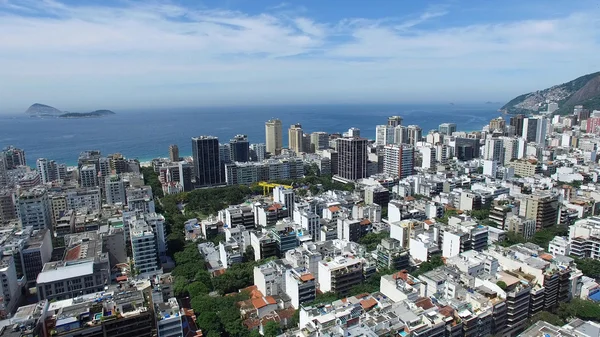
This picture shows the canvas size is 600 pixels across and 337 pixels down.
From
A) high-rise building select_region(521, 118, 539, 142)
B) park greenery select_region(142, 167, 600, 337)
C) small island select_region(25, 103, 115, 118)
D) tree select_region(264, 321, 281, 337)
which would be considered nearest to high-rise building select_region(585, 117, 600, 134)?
high-rise building select_region(521, 118, 539, 142)

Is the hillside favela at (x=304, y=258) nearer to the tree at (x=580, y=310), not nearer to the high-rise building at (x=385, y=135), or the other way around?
the tree at (x=580, y=310)

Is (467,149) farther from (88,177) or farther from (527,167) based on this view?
(88,177)

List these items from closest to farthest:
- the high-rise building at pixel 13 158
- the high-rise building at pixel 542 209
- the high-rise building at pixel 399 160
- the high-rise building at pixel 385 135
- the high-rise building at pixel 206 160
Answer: the high-rise building at pixel 542 209 → the high-rise building at pixel 206 160 → the high-rise building at pixel 399 160 → the high-rise building at pixel 13 158 → the high-rise building at pixel 385 135

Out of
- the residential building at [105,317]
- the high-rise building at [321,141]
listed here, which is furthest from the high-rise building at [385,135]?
the residential building at [105,317]

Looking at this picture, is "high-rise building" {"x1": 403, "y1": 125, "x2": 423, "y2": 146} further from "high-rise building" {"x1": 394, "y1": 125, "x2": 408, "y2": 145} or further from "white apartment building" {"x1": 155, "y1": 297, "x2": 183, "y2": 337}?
"white apartment building" {"x1": 155, "y1": 297, "x2": 183, "y2": 337}

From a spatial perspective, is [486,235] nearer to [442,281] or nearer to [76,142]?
[442,281]

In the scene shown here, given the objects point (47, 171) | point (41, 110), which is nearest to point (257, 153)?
point (47, 171)
